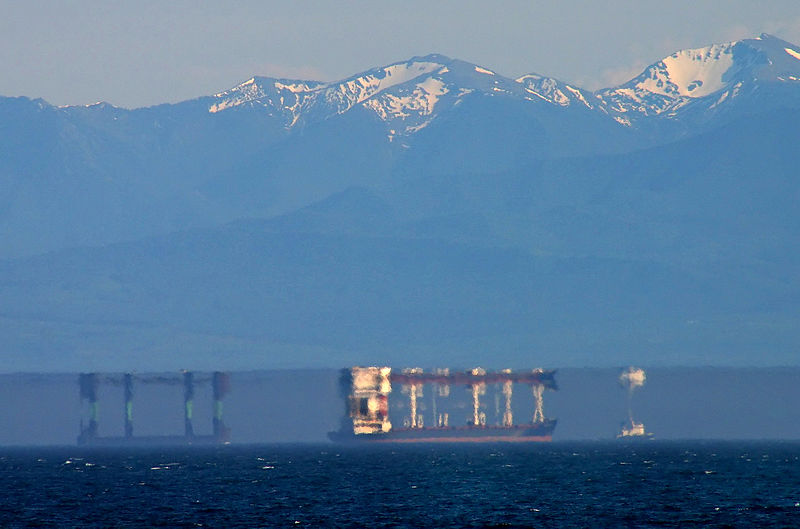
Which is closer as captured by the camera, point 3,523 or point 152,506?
point 3,523

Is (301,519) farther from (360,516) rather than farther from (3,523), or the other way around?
(3,523)

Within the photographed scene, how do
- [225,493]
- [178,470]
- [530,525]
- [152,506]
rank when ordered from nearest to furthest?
1. [530,525]
2. [152,506]
3. [225,493]
4. [178,470]

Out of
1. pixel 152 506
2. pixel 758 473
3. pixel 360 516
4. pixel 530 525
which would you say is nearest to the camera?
pixel 530 525

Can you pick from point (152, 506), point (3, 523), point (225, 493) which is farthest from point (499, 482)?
Result: point (3, 523)

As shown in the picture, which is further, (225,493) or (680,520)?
(225,493)

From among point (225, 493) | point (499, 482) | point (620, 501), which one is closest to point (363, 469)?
point (499, 482)

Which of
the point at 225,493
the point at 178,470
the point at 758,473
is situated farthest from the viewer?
the point at 178,470

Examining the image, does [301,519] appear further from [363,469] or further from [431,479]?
[363,469]

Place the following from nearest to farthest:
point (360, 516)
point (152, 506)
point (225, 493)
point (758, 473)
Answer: point (360, 516) < point (152, 506) < point (225, 493) < point (758, 473)
